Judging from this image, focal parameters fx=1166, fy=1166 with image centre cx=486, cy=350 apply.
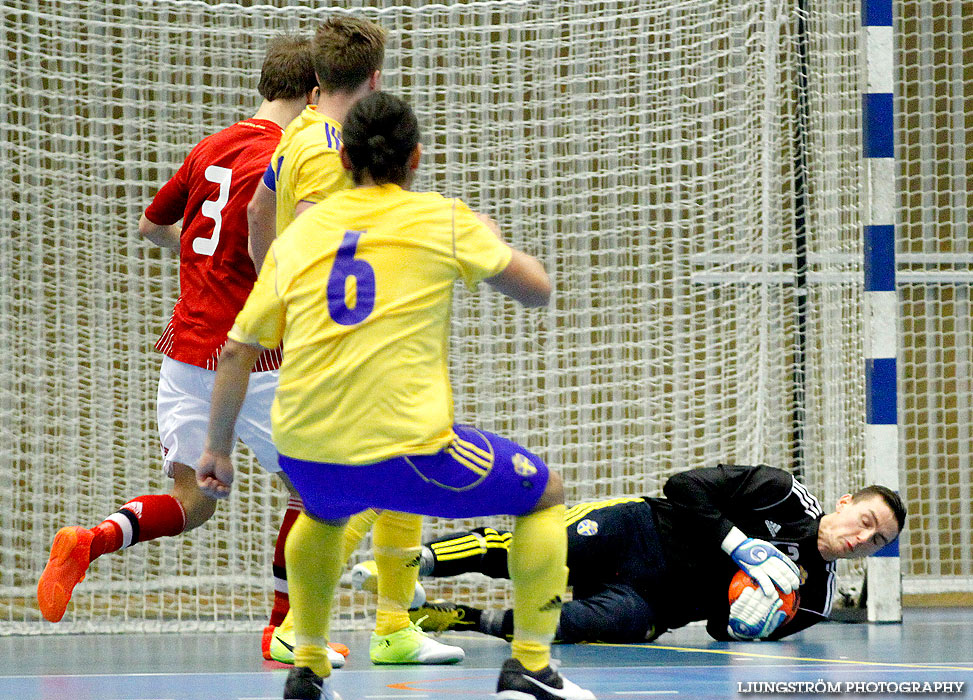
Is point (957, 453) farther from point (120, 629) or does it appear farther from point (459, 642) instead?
point (120, 629)

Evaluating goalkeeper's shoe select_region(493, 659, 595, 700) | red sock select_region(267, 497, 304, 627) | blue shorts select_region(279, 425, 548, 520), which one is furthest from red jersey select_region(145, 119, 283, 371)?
goalkeeper's shoe select_region(493, 659, 595, 700)

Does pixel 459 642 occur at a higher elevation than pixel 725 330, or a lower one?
lower

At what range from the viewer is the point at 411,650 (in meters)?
3.49

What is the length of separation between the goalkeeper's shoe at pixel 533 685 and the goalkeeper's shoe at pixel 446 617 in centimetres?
159

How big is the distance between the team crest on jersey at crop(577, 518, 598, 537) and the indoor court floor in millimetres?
391

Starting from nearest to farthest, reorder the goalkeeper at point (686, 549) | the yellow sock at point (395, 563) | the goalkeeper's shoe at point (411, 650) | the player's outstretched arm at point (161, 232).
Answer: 1. the yellow sock at point (395, 563)
2. the goalkeeper's shoe at point (411, 650)
3. the player's outstretched arm at point (161, 232)
4. the goalkeeper at point (686, 549)

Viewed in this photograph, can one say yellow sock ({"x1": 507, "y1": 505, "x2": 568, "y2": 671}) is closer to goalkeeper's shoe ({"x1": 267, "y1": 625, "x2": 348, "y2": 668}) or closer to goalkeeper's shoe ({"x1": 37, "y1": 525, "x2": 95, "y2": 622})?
goalkeeper's shoe ({"x1": 267, "y1": 625, "x2": 348, "y2": 668})

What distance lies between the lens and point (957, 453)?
22.6ft

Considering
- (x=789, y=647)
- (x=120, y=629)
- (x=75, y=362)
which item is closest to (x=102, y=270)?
(x=75, y=362)

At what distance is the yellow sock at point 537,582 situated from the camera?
95.3 inches

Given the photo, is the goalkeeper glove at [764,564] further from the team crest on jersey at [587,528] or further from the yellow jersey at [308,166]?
the yellow jersey at [308,166]

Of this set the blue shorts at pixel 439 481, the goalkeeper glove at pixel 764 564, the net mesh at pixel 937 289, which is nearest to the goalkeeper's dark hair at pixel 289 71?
the blue shorts at pixel 439 481

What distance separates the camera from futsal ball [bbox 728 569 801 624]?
393 centimetres

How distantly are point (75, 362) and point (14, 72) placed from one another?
4.62 feet
